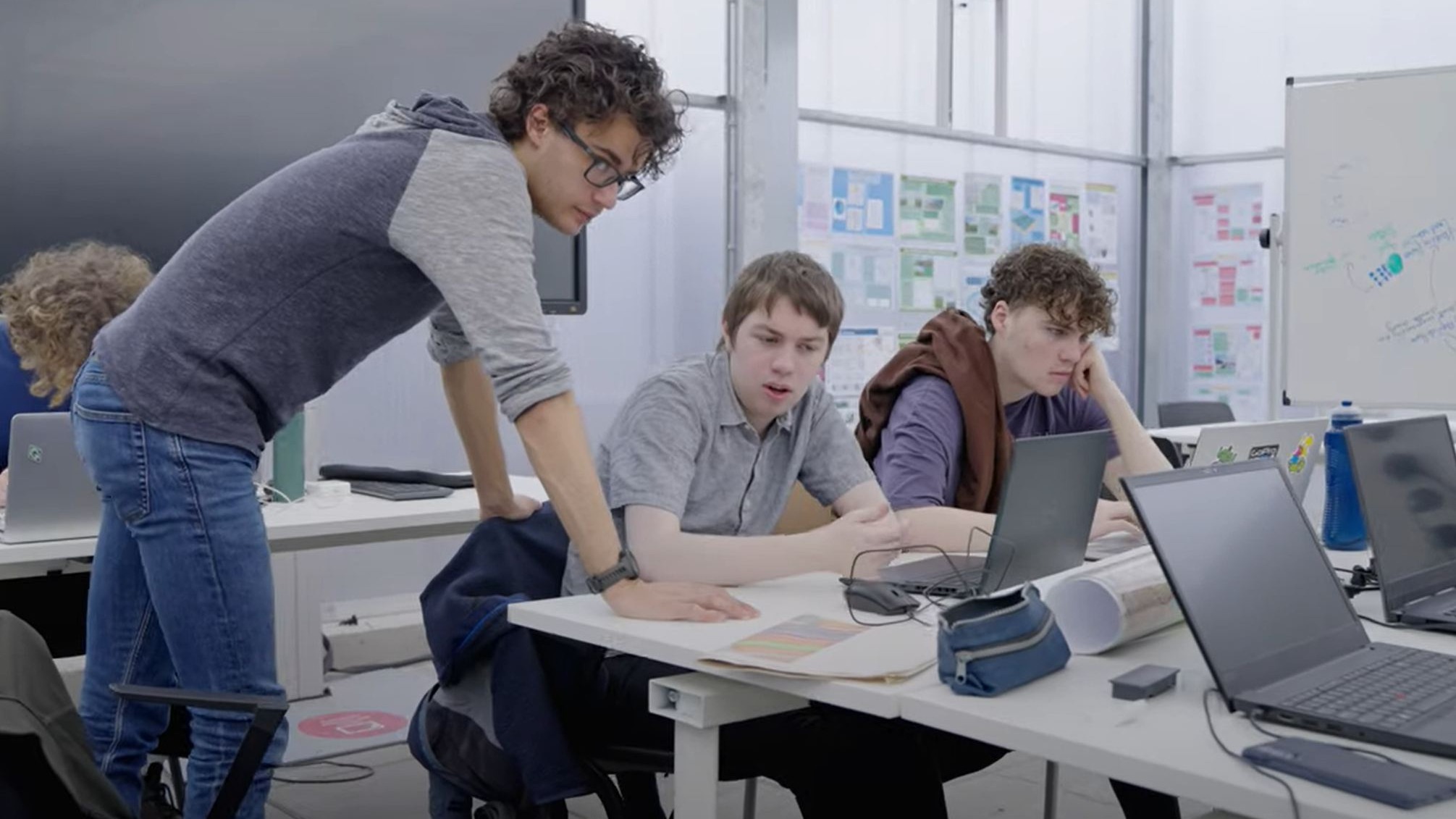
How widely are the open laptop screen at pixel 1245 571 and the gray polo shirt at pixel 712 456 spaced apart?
70 cm

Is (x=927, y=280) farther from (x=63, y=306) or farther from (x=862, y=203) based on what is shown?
(x=63, y=306)

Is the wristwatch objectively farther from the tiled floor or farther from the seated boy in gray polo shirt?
the tiled floor

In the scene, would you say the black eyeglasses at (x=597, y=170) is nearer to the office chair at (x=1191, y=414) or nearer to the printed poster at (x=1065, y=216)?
the office chair at (x=1191, y=414)

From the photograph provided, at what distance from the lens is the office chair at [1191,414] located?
4.82 m

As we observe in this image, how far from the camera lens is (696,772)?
143cm

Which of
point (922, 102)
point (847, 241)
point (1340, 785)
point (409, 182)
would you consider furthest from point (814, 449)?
point (922, 102)

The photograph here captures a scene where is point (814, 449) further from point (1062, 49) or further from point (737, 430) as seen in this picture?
point (1062, 49)

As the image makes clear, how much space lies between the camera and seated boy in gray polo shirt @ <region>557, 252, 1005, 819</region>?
1.70m

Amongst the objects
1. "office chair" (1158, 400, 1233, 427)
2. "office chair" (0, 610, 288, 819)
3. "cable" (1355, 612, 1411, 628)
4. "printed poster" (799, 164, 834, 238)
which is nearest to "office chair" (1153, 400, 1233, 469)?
"office chair" (1158, 400, 1233, 427)

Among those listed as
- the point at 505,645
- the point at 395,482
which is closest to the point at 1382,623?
the point at 505,645

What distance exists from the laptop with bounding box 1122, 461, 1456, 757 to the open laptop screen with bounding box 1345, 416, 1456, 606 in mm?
222

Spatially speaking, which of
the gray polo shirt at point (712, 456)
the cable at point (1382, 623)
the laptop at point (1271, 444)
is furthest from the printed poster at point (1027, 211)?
the cable at point (1382, 623)

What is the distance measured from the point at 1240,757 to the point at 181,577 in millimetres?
1209

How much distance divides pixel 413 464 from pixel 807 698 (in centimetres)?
312
